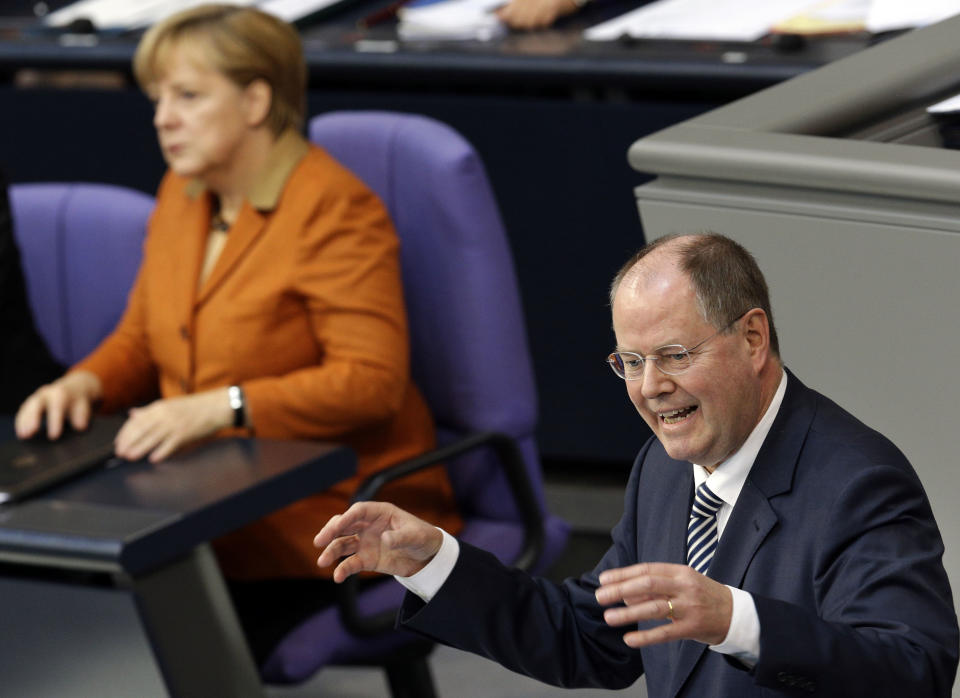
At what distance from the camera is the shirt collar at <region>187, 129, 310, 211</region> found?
2479 mm

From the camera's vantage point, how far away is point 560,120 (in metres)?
3.36

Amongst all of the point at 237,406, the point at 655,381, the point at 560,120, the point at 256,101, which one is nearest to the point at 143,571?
the point at 237,406

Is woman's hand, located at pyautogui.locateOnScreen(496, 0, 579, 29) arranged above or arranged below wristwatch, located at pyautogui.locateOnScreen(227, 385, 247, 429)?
above

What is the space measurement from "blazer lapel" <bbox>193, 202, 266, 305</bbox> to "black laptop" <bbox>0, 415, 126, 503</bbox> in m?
0.23

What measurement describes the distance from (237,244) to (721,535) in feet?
4.19

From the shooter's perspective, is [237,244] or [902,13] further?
[902,13]

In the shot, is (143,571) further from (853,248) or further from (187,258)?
(853,248)

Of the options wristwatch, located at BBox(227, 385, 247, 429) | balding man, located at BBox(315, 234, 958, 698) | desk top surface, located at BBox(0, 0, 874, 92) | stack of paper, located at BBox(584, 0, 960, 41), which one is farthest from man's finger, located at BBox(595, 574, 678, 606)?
stack of paper, located at BBox(584, 0, 960, 41)

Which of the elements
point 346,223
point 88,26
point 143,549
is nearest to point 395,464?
point 346,223

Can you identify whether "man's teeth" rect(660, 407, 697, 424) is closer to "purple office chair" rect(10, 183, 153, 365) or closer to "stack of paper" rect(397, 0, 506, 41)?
"purple office chair" rect(10, 183, 153, 365)

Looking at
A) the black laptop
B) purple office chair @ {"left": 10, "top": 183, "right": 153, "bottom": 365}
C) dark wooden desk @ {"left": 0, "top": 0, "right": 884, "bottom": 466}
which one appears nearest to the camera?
the black laptop

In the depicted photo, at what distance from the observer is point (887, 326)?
53.2 inches

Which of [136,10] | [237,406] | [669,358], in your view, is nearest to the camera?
[669,358]

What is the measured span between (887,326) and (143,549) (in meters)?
0.93
